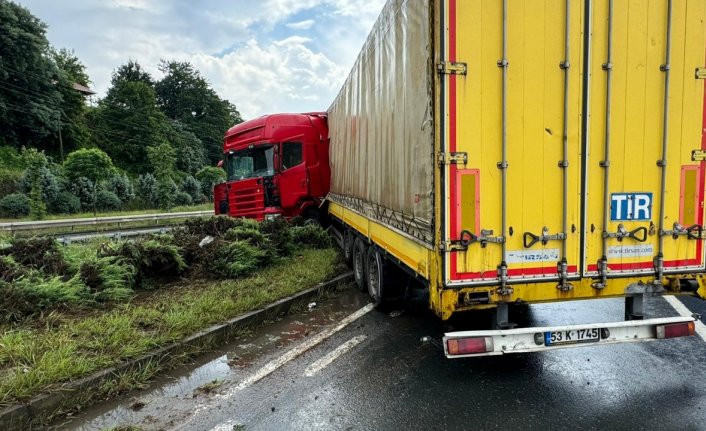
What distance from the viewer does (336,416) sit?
136 inches

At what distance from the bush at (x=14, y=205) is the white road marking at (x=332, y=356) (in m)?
25.1

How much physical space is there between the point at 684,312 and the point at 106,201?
2894 cm

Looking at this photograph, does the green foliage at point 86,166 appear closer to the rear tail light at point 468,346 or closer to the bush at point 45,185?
the bush at point 45,185

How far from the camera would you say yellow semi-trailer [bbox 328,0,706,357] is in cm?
353

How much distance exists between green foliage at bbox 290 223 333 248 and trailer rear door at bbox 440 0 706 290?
702 centimetres

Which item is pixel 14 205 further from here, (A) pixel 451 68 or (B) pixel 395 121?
(A) pixel 451 68

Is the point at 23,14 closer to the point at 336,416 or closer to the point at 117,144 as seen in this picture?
the point at 117,144

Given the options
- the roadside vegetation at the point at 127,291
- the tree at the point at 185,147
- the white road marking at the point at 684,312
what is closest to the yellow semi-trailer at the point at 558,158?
the white road marking at the point at 684,312

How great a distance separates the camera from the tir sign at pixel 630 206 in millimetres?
3779

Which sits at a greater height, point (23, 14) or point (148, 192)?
point (23, 14)

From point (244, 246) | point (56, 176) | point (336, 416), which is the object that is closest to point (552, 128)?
point (336, 416)

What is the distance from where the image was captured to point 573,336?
3514mm

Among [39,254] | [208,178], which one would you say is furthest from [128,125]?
[39,254]

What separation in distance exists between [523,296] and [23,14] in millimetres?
50310
